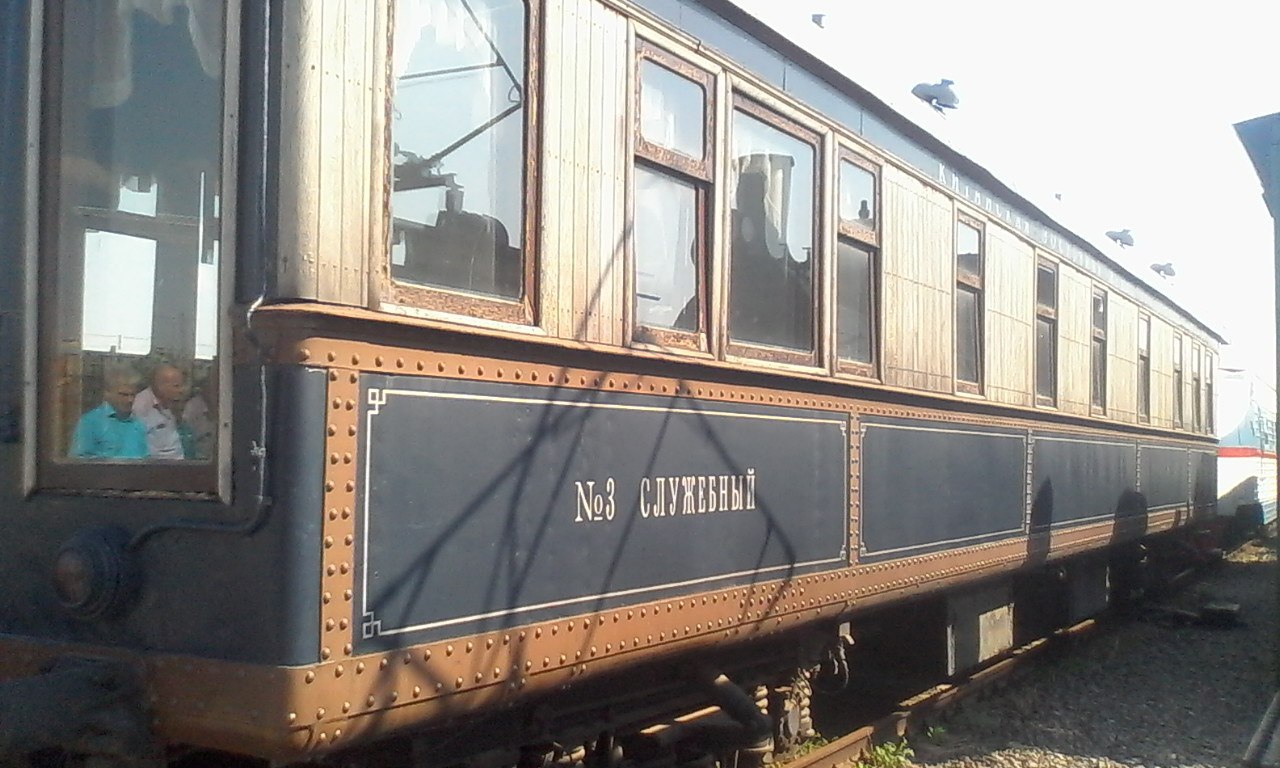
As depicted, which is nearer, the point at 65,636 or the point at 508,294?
the point at 65,636

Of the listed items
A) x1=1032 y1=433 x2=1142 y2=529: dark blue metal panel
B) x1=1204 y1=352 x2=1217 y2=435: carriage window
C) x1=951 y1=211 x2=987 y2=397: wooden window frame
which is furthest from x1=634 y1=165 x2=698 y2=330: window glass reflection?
x1=1204 y1=352 x2=1217 y2=435: carriage window

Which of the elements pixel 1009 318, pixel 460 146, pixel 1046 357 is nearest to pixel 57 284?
pixel 460 146

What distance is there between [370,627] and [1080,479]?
7.28m

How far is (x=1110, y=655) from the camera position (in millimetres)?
9977

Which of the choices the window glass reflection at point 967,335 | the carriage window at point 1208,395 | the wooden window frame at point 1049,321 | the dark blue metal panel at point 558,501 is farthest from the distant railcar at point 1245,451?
the dark blue metal panel at point 558,501

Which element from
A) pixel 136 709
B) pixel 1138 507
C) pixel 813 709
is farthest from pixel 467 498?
pixel 1138 507

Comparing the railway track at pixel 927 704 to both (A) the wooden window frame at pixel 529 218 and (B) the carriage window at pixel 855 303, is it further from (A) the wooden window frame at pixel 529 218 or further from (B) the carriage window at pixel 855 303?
(A) the wooden window frame at pixel 529 218

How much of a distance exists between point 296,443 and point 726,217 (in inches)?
84.1

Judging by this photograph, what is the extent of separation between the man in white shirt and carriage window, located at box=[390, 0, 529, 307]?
2.04ft

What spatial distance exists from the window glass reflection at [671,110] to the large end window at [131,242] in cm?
151

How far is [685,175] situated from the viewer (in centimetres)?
436

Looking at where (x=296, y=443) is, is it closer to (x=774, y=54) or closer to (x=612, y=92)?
(x=612, y=92)

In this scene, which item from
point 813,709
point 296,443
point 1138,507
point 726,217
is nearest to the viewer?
point 296,443

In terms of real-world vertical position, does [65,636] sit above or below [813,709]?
above
